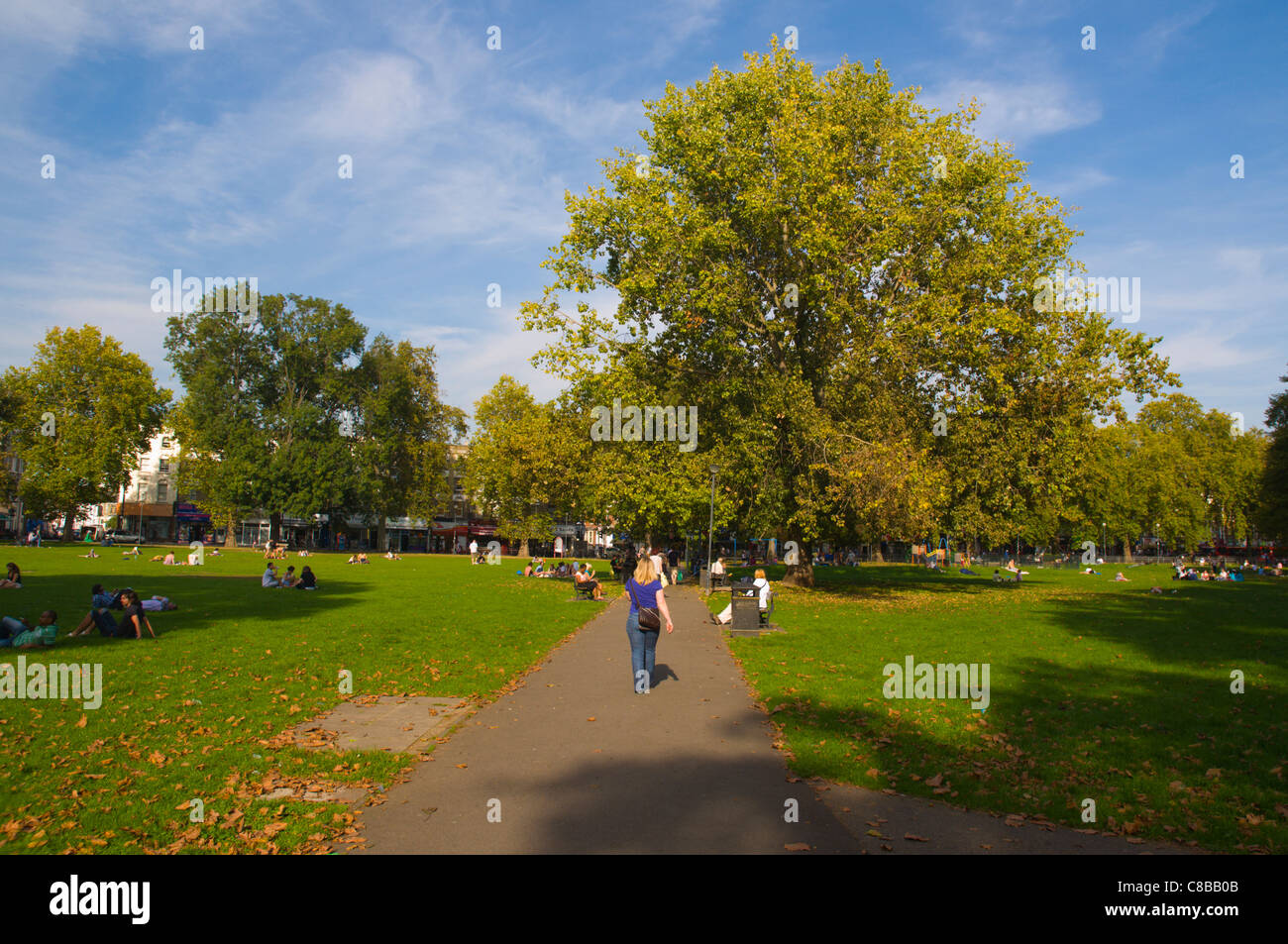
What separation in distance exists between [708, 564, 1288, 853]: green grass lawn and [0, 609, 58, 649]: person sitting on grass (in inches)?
433

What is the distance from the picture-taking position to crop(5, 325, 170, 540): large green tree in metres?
55.1

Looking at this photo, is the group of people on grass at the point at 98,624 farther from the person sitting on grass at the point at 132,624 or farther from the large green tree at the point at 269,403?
the large green tree at the point at 269,403

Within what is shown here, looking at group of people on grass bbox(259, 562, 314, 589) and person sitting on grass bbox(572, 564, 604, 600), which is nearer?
person sitting on grass bbox(572, 564, 604, 600)

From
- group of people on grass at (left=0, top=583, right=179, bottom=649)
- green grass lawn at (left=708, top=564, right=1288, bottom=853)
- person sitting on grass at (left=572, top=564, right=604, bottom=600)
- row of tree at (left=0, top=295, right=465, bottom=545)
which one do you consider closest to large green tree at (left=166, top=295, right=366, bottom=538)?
row of tree at (left=0, top=295, right=465, bottom=545)

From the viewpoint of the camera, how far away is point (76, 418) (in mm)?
56000

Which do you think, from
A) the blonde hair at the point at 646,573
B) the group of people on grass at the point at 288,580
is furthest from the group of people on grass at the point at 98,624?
the group of people on grass at the point at 288,580

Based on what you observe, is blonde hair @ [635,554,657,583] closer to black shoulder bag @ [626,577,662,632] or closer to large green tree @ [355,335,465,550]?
black shoulder bag @ [626,577,662,632]

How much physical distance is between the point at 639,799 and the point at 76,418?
212ft

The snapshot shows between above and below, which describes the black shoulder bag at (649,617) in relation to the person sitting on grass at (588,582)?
above

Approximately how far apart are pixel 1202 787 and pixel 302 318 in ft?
219

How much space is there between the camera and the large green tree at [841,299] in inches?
1016

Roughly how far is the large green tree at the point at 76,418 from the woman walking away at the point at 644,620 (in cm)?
5907

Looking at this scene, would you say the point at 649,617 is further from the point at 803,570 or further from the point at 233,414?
the point at 233,414

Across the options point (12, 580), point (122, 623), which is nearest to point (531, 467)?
point (12, 580)
